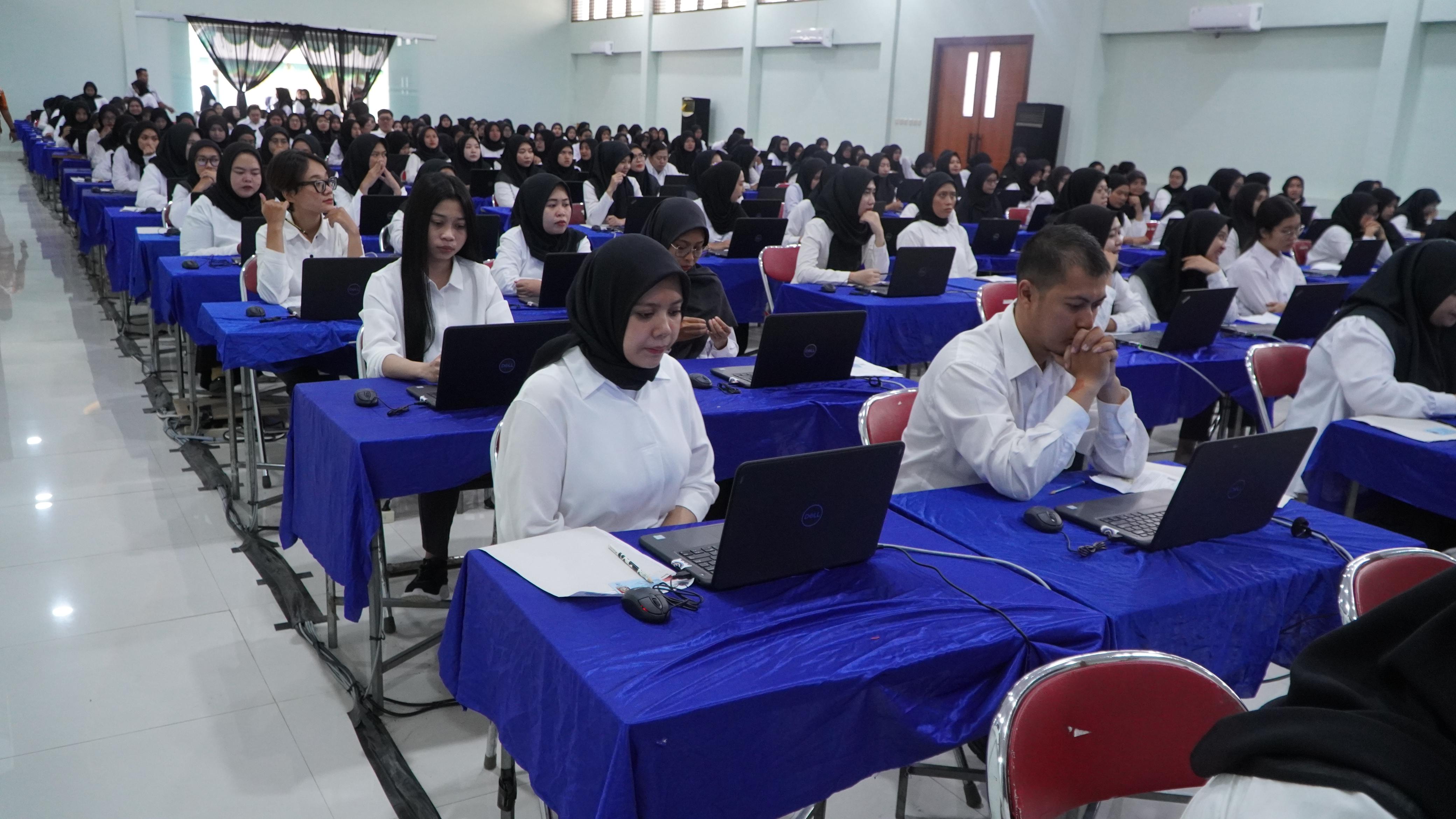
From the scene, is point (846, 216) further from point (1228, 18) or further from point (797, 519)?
point (1228, 18)

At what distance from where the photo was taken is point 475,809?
2.23 m

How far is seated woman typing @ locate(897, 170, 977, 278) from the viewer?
19.6 ft

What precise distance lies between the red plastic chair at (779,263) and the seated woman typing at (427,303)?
255cm

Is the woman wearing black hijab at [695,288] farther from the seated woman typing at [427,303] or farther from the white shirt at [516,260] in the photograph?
the white shirt at [516,260]

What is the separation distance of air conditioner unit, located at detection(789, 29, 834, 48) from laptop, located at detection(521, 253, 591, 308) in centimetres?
1244

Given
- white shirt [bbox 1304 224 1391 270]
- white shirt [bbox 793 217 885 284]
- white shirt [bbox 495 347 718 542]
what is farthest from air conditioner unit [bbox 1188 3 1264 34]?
white shirt [bbox 495 347 718 542]

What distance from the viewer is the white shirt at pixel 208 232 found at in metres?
4.99

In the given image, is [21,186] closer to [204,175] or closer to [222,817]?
[204,175]

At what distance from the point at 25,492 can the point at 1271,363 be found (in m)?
4.45

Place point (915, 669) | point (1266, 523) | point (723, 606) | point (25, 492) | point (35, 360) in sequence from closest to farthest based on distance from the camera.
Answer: point (915, 669), point (723, 606), point (1266, 523), point (25, 492), point (35, 360)

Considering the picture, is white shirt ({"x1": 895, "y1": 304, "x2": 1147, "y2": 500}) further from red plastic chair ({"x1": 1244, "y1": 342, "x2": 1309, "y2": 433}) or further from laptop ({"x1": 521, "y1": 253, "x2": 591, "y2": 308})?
laptop ({"x1": 521, "y1": 253, "x2": 591, "y2": 308})

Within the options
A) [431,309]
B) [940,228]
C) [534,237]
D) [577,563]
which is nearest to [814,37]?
[940,228]

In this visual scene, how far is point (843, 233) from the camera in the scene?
579cm

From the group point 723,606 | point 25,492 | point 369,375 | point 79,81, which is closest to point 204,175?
point 25,492
